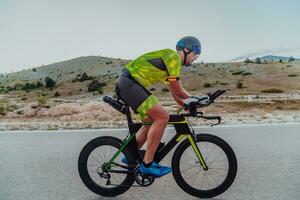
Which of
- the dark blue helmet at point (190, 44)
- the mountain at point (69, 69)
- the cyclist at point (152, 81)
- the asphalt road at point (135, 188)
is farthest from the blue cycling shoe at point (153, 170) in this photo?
the mountain at point (69, 69)

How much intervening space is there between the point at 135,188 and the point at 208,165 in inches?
37.4

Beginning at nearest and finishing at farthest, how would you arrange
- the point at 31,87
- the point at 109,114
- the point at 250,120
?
the point at 250,120 < the point at 109,114 < the point at 31,87

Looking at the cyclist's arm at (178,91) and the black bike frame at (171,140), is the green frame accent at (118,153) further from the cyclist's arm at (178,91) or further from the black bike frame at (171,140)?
the cyclist's arm at (178,91)

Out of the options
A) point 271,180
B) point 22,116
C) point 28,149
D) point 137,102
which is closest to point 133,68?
point 137,102

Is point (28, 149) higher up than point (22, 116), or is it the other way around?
point (28, 149)

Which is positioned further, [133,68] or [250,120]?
[250,120]

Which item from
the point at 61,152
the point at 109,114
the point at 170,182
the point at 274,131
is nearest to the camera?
the point at 170,182

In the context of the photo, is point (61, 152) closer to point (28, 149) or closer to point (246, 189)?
point (28, 149)

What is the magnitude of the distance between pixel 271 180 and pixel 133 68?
2326 millimetres

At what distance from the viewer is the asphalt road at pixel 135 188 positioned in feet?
17.8

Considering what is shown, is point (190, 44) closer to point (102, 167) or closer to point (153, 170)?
point (153, 170)

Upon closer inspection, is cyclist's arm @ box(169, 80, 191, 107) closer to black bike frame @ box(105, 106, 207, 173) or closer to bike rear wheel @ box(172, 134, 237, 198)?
black bike frame @ box(105, 106, 207, 173)

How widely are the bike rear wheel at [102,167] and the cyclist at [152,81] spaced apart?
7.4 inches

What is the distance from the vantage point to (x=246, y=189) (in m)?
5.54
